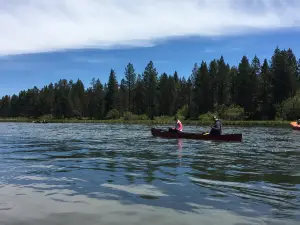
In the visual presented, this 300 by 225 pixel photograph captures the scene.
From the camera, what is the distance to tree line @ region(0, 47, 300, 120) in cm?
9619

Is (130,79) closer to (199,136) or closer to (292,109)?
(292,109)

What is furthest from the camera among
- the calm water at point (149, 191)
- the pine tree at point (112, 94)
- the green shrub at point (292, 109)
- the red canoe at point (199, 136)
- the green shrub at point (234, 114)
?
the pine tree at point (112, 94)

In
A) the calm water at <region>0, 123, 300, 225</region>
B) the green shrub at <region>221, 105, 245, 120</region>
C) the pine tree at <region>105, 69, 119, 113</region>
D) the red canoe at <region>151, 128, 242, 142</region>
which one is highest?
the pine tree at <region>105, 69, 119, 113</region>

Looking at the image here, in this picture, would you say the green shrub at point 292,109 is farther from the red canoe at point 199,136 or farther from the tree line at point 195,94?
the red canoe at point 199,136

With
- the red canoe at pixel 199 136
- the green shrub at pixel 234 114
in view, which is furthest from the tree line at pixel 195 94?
the red canoe at pixel 199 136

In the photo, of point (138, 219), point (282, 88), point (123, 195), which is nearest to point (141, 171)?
point (123, 195)

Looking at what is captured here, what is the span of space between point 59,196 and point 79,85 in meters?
149

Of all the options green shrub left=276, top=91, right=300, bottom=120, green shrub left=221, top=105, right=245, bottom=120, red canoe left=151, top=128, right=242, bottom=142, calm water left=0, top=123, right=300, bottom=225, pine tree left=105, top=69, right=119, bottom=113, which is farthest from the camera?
pine tree left=105, top=69, right=119, bottom=113

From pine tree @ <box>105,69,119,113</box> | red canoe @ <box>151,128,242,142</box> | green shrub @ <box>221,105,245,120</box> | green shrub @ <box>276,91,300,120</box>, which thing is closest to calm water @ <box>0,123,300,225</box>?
red canoe @ <box>151,128,242,142</box>

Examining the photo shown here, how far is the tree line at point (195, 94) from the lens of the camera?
9619 cm

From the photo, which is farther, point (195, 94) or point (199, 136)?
point (195, 94)

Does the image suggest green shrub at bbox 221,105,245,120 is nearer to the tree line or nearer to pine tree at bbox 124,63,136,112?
the tree line

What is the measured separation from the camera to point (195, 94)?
364 ft

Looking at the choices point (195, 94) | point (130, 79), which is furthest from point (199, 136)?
point (130, 79)
